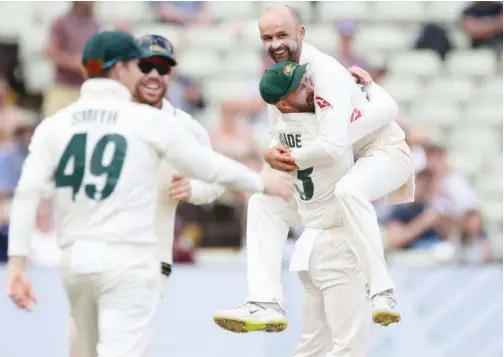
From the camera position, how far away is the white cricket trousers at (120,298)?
6.32 meters

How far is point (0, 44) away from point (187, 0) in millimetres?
1933

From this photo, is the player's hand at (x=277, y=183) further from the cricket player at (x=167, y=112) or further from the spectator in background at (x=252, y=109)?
the spectator in background at (x=252, y=109)

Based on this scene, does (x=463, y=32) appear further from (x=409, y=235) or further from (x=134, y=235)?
(x=134, y=235)

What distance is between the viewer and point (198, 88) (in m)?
13.7

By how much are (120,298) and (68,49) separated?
622 centimetres

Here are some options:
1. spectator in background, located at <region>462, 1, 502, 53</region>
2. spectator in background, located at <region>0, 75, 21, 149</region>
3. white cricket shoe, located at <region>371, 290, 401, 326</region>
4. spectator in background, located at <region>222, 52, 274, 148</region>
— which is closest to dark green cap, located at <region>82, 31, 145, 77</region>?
white cricket shoe, located at <region>371, 290, 401, 326</region>

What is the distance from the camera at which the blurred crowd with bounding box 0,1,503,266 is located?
1127cm

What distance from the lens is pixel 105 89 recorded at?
640 centimetres

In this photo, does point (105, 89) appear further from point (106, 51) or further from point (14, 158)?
point (14, 158)

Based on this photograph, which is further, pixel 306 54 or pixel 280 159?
pixel 306 54

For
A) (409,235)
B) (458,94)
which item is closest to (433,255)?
(409,235)

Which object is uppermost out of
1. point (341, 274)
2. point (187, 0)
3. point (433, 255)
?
point (187, 0)

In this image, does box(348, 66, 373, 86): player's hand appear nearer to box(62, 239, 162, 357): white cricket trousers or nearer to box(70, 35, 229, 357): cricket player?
box(70, 35, 229, 357): cricket player

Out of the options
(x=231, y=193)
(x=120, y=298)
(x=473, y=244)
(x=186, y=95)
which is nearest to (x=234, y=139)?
(x=231, y=193)
